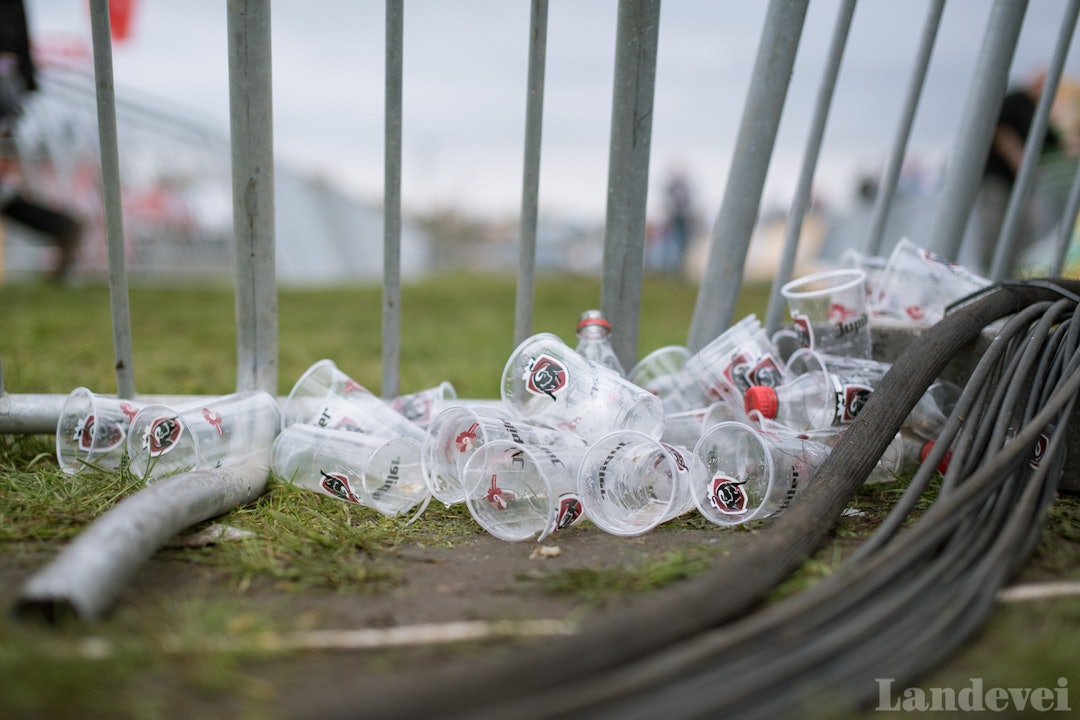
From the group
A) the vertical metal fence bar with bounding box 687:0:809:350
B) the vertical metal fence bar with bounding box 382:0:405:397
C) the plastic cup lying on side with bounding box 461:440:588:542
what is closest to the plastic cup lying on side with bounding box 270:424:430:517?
the plastic cup lying on side with bounding box 461:440:588:542

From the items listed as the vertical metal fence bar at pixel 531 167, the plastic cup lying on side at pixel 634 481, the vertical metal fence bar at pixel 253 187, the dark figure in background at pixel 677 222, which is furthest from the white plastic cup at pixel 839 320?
the dark figure in background at pixel 677 222

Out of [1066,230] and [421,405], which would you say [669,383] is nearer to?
[421,405]

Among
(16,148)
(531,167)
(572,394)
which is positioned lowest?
(16,148)

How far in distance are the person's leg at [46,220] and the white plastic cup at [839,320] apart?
6992 mm

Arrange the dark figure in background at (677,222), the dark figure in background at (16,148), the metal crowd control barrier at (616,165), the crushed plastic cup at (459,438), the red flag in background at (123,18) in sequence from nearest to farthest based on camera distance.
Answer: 1. the crushed plastic cup at (459,438)
2. the metal crowd control barrier at (616,165)
3. the dark figure in background at (16,148)
4. the red flag in background at (123,18)
5. the dark figure in background at (677,222)

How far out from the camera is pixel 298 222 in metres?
16.1

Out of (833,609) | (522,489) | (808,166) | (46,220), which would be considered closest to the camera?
(833,609)

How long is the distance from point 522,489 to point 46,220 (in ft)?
22.4

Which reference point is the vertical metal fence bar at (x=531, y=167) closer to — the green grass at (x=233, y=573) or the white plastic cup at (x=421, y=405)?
the white plastic cup at (x=421, y=405)

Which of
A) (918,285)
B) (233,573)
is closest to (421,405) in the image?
(233,573)

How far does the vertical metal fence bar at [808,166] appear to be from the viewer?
9.45ft

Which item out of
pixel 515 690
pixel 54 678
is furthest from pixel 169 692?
pixel 515 690

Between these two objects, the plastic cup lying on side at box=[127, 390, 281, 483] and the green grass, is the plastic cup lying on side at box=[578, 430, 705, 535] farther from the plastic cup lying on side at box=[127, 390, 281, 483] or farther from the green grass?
the plastic cup lying on side at box=[127, 390, 281, 483]

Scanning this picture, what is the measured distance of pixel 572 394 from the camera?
2.29 metres
